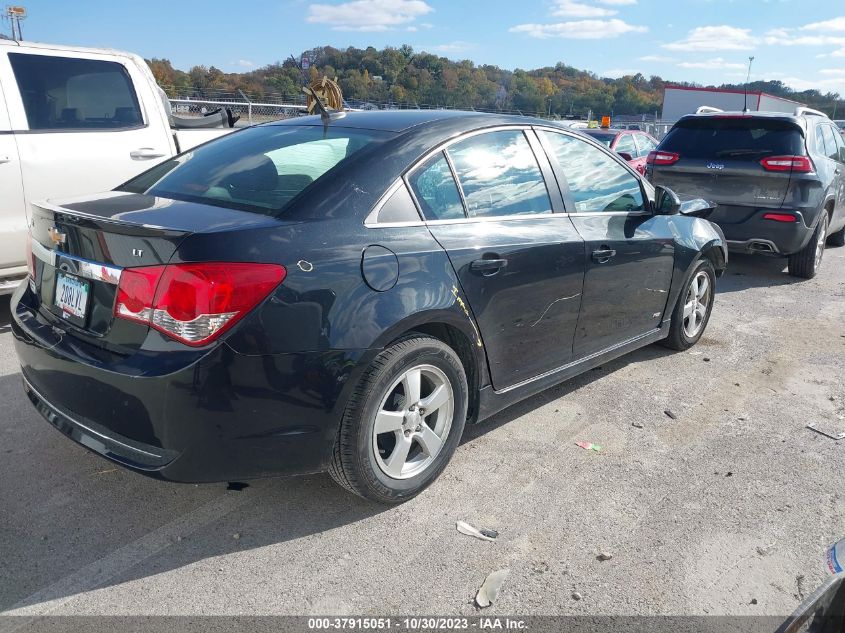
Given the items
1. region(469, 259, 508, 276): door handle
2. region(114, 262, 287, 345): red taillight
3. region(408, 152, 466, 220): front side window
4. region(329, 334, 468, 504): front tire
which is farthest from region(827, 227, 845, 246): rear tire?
region(114, 262, 287, 345): red taillight

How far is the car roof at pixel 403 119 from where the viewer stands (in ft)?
10.9

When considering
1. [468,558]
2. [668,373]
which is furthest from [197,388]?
[668,373]

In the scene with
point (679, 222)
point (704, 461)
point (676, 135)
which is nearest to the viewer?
point (704, 461)

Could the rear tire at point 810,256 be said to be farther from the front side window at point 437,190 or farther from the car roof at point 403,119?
the front side window at point 437,190

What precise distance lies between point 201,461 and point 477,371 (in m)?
1.33

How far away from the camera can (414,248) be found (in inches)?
114

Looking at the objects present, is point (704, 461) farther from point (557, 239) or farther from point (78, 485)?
point (78, 485)

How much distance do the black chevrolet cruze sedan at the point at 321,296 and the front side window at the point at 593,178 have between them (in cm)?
2

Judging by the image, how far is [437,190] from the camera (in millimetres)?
3133

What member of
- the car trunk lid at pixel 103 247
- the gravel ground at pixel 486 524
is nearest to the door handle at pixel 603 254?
the gravel ground at pixel 486 524

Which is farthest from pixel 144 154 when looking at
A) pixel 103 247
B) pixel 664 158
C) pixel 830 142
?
pixel 830 142

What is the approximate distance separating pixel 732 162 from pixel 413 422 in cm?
603

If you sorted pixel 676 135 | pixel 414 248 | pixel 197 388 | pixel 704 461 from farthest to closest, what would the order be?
pixel 676 135 < pixel 704 461 < pixel 414 248 < pixel 197 388

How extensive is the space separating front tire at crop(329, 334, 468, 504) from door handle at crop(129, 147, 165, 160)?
3.81 meters
